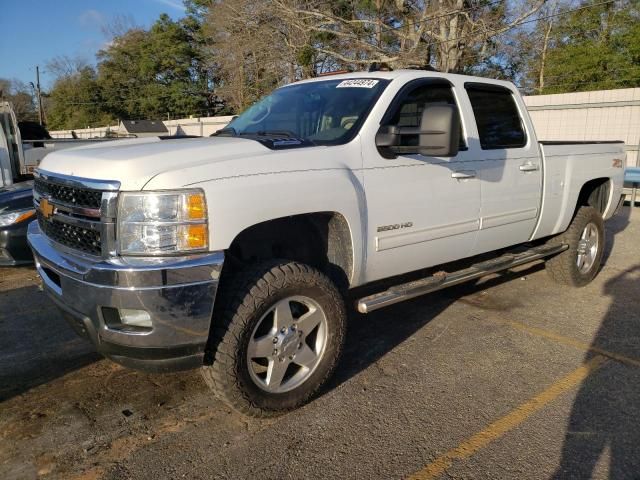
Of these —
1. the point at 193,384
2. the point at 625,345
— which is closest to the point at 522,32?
the point at 625,345

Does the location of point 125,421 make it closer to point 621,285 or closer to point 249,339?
point 249,339

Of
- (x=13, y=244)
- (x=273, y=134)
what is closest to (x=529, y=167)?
(x=273, y=134)

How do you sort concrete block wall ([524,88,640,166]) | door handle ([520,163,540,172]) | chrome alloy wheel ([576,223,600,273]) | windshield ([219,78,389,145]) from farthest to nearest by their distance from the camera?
concrete block wall ([524,88,640,166]) < chrome alloy wheel ([576,223,600,273]) < door handle ([520,163,540,172]) < windshield ([219,78,389,145])

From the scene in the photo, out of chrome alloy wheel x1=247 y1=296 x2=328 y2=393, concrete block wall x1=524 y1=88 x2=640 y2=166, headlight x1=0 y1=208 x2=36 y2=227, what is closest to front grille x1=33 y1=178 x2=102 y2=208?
chrome alloy wheel x1=247 y1=296 x2=328 y2=393

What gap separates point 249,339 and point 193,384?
0.93 meters

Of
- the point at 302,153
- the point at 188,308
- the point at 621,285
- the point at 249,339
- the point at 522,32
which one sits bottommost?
the point at 621,285

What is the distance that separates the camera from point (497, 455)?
2.86 metres

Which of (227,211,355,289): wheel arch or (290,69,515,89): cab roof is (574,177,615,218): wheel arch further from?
(227,211,355,289): wheel arch

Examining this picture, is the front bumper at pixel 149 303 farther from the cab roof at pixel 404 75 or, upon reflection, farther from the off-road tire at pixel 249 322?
the cab roof at pixel 404 75

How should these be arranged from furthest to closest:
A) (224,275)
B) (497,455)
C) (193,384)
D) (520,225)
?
(520,225)
(193,384)
(224,275)
(497,455)

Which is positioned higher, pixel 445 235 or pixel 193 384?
pixel 445 235

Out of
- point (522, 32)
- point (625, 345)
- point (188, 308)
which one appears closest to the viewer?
point (188, 308)

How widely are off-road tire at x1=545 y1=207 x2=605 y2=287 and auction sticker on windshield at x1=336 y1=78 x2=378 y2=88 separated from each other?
2.89m

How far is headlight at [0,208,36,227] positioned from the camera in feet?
18.3
